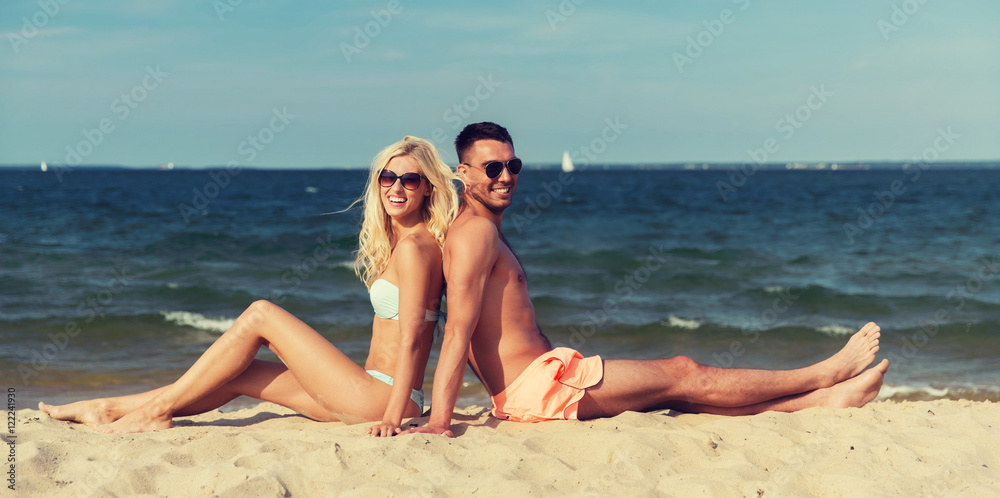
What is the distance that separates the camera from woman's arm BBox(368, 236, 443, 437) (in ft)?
11.6

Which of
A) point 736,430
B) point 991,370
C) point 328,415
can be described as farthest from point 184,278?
point 991,370

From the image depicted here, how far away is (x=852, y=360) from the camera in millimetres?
4312

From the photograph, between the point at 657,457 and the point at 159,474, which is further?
the point at 657,457

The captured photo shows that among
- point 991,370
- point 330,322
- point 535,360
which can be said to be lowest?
point 991,370

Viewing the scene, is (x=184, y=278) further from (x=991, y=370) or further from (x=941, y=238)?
(x=941, y=238)

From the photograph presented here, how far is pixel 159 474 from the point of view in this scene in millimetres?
3072

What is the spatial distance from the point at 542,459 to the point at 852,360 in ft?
7.34

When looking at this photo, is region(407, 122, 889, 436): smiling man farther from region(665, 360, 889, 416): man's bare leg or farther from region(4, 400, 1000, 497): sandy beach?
region(4, 400, 1000, 497): sandy beach

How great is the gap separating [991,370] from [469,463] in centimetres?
579

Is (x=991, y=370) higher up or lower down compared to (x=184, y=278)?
lower down

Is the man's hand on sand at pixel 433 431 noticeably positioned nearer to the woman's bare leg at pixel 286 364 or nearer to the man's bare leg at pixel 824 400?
the woman's bare leg at pixel 286 364

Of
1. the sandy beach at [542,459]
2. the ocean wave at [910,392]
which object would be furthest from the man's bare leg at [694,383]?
the ocean wave at [910,392]

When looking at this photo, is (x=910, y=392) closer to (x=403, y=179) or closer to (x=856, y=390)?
(x=856, y=390)

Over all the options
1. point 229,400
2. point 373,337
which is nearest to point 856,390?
point 373,337
